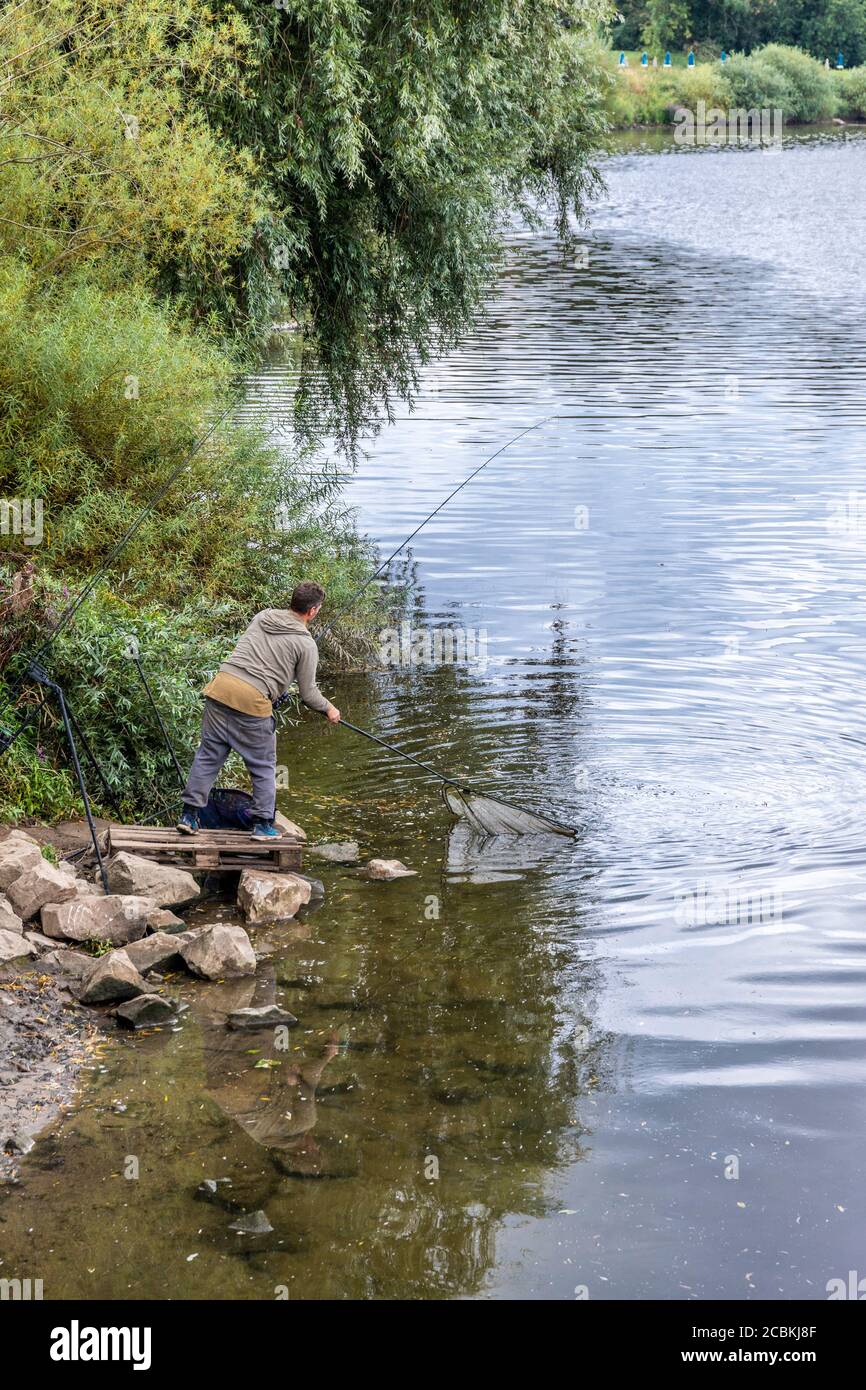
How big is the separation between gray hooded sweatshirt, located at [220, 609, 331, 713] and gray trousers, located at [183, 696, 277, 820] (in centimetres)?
23

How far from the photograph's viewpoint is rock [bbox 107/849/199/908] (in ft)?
29.9

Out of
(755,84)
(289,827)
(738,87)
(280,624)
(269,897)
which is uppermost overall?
(755,84)

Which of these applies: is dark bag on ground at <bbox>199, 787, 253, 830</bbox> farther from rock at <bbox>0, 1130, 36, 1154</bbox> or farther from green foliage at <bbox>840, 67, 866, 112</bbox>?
green foliage at <bbox>840, 67, 866, 112</bbox>

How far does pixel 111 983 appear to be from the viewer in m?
7.98

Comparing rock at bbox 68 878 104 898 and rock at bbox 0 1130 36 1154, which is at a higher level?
rock at bbox 68 878 104 898

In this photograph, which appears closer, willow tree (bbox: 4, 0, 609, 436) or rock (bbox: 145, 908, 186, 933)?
rock (bbox: 145, 908, 186, 933)

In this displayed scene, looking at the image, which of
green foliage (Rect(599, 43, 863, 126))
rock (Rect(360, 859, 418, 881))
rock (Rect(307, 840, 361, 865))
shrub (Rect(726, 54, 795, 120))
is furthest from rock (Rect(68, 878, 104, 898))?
shrub (Rect(726, 54, 795, 120))

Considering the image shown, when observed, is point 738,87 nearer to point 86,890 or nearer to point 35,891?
point 86,890

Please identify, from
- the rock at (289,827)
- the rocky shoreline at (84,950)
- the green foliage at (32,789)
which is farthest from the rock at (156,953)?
the green foliage at (32,789)

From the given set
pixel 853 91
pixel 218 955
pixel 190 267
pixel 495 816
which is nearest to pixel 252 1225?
pixel 218 955

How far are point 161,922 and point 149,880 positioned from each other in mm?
403

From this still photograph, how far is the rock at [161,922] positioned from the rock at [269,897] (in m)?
0.58

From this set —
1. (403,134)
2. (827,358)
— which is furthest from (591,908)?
(827,358)

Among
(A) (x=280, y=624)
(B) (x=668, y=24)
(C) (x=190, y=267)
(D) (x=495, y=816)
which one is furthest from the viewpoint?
(B) (x=668, y=24)
